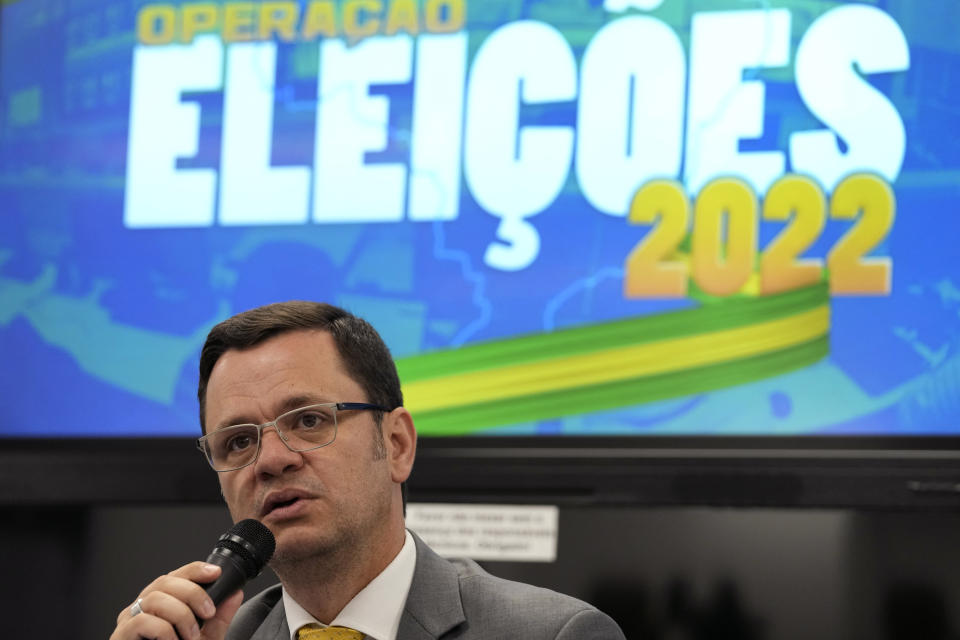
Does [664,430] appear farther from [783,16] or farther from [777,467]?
[783,16]

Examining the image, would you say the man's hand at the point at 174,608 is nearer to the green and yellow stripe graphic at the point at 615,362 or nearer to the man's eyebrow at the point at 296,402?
the man's eyebrow at the point at 296,402

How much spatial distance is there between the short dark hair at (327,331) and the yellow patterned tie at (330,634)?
0.31 metres

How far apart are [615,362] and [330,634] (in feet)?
3.58

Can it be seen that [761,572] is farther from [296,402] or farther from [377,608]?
[296,402]

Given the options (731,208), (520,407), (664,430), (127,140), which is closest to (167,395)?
(127,140)

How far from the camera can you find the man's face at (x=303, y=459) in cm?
162

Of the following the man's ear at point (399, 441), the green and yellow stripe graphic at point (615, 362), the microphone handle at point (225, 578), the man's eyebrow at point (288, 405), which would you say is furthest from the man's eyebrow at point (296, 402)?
the green and yellow stripe graphic at point (615, 362)

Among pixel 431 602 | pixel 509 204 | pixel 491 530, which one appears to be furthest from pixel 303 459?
pixel 509 204

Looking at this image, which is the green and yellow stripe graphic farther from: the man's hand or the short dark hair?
the man's hand

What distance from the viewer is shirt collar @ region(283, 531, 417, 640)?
1.67 metres

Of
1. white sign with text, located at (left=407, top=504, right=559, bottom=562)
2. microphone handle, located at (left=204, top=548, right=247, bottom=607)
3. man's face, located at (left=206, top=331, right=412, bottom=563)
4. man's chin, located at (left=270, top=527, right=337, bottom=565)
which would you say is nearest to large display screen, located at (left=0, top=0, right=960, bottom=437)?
white sign with text, located at (left=407, top=504, right=559, bottom=562)

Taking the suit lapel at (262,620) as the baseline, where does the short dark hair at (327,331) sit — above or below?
above

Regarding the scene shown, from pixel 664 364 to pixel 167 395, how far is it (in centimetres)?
118

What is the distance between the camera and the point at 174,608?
4.54 ft
